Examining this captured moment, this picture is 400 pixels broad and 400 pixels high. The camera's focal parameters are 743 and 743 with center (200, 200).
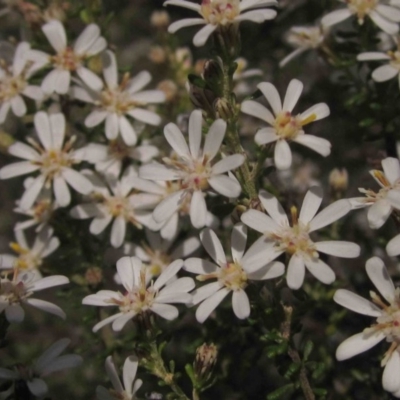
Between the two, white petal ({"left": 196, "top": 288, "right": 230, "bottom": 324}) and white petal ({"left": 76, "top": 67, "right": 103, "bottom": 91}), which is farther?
white petal ({"left": 76, "top": 67, "right": 103, "bottom": 91})

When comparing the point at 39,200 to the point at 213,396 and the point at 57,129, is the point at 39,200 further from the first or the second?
the point at 213,396

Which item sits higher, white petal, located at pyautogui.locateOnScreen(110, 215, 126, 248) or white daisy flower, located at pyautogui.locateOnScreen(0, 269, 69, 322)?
white daisy flower, located at pyautogui.locateOnScreen(0, 269, 69, 322)

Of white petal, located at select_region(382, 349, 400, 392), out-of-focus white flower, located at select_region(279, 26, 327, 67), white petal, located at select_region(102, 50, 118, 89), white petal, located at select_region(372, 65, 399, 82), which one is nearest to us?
white petal, located at select_region(382, 349, 400, 392)

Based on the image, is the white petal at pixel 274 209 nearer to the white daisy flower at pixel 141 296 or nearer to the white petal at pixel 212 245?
the white petal at pixel 212 245

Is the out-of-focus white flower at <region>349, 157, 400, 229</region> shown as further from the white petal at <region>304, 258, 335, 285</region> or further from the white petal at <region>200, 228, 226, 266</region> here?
the white petal at <region>200, 228, 226, 266</region>

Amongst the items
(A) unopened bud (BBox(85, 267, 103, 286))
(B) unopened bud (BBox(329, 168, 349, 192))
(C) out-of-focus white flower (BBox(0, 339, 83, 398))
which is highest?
(C) out-of-focus white flower (BBox(0, 339, 83, 398))

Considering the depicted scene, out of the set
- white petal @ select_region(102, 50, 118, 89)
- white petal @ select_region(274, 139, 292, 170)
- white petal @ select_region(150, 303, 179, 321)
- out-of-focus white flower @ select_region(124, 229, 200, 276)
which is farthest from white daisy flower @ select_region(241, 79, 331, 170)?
white petal @ select_region(102, 50, 118, 89)

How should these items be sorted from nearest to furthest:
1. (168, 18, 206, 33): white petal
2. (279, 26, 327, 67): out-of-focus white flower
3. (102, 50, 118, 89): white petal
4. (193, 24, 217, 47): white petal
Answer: (193, 24, 217, 47): white petal < (168, 18, 206, 33): white petal < (102, 50, 118, 89): white petal < (279, 26, 327, 67): out-of-focus white flower
